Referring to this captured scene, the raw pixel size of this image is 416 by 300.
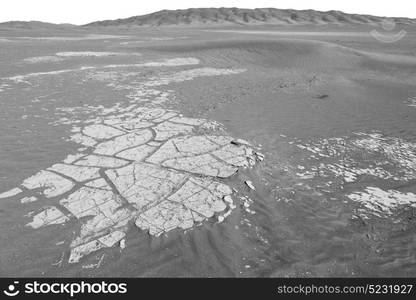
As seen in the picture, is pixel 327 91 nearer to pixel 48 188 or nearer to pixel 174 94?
pixel 174 94

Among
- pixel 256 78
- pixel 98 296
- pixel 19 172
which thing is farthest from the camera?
pixel 256 78

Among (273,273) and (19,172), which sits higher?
(19,172)

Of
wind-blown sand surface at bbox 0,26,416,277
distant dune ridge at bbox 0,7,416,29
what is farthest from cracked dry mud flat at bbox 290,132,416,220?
distant dune ridge at bbox 0,7,416,29

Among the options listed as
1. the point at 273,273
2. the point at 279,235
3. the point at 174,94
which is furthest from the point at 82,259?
the point at 174,94

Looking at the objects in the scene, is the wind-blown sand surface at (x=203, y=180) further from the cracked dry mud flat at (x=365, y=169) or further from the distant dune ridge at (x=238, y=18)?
the distant dune ridge at (x=238, y=18)

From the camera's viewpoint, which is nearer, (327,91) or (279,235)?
(279,235)

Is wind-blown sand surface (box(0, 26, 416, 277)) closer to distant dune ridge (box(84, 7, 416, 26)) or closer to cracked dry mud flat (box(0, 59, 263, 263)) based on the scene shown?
cracked dry mud flat (box(0, 59, 263, 263))

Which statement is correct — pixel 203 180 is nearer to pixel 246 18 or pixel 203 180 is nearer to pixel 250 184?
pixel 250 184
